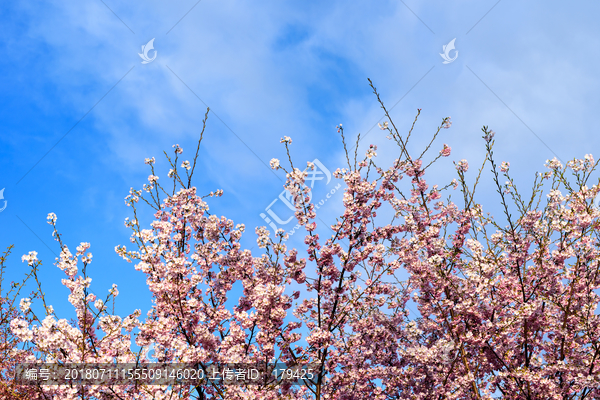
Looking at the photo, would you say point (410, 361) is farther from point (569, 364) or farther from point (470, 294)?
point (569, 364)

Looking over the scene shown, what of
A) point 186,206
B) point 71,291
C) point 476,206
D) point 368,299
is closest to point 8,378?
point 71,291

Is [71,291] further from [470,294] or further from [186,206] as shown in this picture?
[470,294]

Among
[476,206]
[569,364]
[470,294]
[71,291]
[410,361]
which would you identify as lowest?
[569,364]

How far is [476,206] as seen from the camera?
7.72 meters

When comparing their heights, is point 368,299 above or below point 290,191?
below

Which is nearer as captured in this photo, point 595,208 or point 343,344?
point 595,208

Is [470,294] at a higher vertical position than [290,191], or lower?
lower

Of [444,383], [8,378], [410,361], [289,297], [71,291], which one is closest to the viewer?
[71,291]

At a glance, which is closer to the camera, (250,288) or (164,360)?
(164,360)

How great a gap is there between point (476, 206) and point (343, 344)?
342cm

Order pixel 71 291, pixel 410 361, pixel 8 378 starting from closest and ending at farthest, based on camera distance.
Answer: pixel 71 291, pixel 410 361, pixel 8 378

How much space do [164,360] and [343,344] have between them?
3.06 metres

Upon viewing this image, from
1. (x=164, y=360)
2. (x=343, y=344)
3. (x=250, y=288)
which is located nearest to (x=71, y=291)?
(x=164, y=360)

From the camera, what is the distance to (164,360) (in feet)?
21.0
